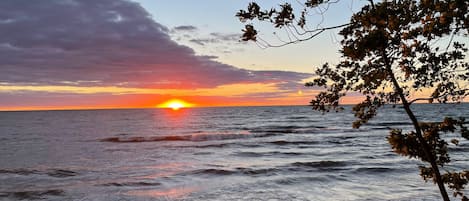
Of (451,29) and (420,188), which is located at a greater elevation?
(451,29)

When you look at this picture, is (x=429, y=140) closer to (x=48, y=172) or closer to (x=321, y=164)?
(x=321, y=164)

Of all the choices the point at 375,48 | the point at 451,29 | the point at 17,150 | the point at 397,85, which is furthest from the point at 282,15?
the point at 17,150

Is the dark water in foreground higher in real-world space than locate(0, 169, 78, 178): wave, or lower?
higher

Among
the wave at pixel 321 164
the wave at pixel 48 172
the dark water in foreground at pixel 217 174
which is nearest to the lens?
the dark water in foreground at pixel 217 174

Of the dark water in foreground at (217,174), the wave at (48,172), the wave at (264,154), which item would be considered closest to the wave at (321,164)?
the dark water in foreground at (217,174)

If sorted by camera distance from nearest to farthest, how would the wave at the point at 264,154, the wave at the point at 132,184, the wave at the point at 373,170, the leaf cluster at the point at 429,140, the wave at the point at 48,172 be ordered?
the leaf cluster at the point at 429,140 → the wave at the point at 132,184 → the wave at the point at 373,170 → the wave at the point at 48,172 → the wave at the point at 264,154

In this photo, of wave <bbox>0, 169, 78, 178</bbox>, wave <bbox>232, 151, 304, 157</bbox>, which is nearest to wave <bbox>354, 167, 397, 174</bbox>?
wave <bbox>232, 151, 304, 157</bbox>

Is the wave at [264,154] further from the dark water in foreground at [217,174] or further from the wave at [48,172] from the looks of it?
the wave at [48,172]

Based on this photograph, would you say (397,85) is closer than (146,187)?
Yes

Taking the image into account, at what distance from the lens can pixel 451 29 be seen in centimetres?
493

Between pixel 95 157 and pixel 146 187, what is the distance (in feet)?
44.2

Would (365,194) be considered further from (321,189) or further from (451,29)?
(451,29)

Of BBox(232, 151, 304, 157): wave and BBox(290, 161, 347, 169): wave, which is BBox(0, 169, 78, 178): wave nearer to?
BBox(232, 151, 304, 157): wave

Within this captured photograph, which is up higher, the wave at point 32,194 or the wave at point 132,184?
the wave at point 132,184
